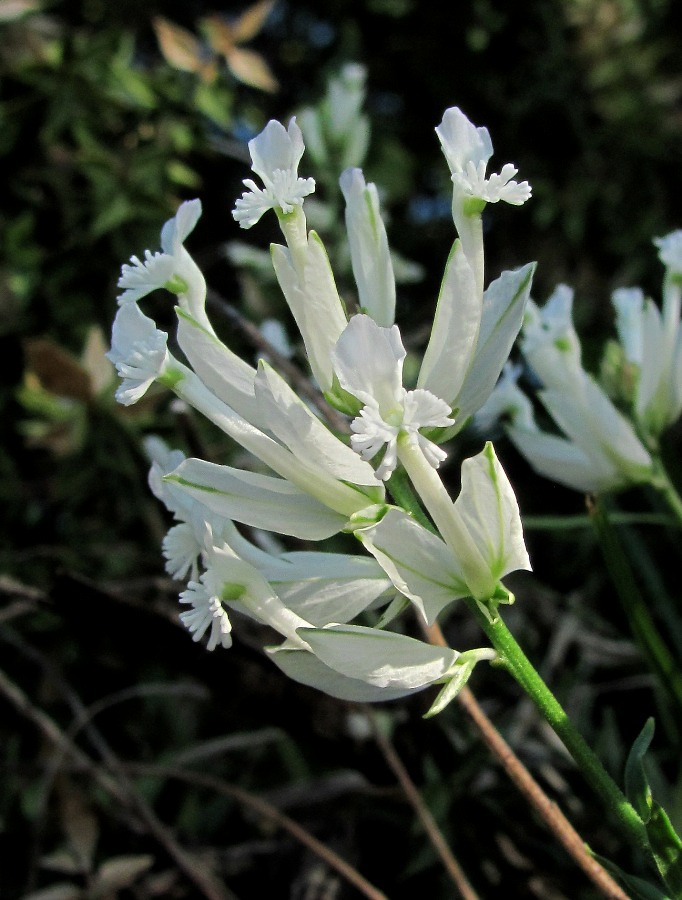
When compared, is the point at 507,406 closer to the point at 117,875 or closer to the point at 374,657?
the point at 374,657

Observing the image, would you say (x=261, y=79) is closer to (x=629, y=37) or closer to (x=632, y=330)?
(x=632, y=330)

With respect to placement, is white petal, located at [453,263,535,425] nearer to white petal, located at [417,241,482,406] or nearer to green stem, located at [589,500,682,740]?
white petal, located at [417,241,482,406]

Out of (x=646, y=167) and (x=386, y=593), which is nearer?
(x=386, y=593)

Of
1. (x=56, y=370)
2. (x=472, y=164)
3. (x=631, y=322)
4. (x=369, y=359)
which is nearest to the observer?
(x=369, y=359)

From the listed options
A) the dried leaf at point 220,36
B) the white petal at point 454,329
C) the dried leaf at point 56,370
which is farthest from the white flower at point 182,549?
the dried leaf at point 220,36

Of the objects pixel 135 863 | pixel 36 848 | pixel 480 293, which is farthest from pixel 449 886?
pixel 480 293

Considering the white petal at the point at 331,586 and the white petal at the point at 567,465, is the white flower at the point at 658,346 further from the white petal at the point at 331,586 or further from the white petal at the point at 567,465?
the white petal at the point at 331,586

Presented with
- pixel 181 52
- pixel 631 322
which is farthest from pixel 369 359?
pixel 181 52

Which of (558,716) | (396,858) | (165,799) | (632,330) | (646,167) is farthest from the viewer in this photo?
(646,167)
